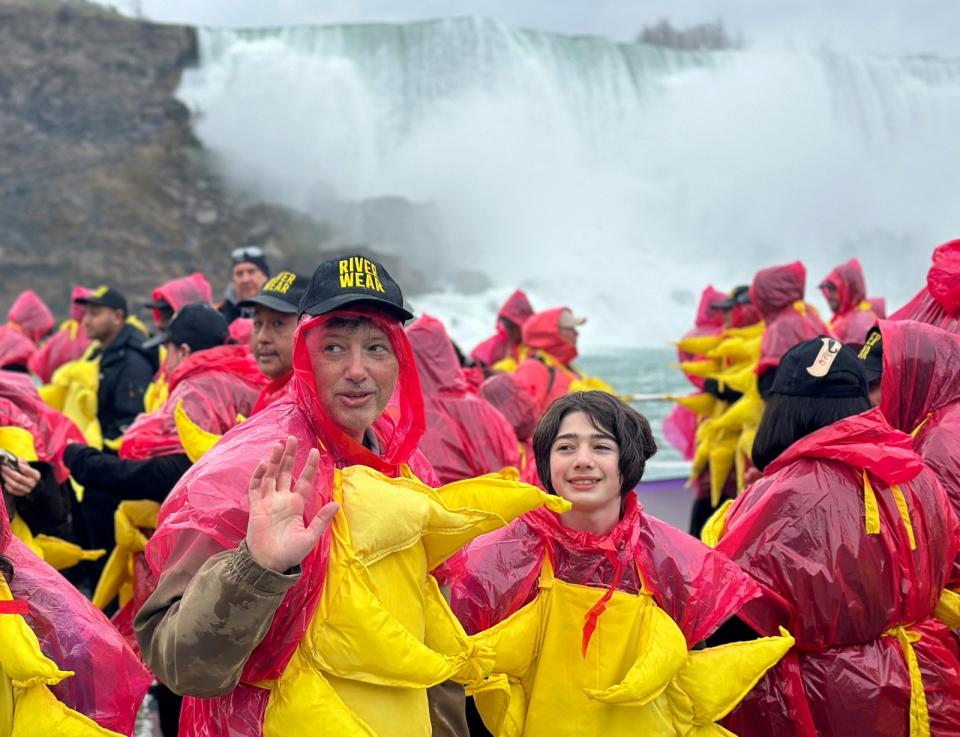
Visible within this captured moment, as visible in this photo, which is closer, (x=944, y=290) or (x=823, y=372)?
(x=823, y=372)

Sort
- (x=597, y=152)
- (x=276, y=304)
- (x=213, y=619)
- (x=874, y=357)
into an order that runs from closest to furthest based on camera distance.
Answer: (x=213, y=619)
(x=874, y=357)
(x=276, y=304)
(x=597, y=152)

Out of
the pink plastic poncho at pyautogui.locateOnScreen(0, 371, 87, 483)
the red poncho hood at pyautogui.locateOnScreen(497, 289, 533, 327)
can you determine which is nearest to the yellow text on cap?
the pink plastic poncho at pyautogui.locateOnScreen(0, 371, 87, 483)

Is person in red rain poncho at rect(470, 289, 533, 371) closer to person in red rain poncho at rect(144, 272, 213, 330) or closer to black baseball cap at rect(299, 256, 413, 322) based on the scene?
person in red rain poncho at rect(144, 272, 213, 330)

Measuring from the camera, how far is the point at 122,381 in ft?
20.7

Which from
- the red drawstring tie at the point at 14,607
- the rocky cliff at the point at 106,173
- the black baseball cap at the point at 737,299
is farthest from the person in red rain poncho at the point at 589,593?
the rocky cliff at the point at 106,173

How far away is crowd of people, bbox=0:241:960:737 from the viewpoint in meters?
1.92

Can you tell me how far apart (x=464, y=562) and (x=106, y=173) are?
3394 cm

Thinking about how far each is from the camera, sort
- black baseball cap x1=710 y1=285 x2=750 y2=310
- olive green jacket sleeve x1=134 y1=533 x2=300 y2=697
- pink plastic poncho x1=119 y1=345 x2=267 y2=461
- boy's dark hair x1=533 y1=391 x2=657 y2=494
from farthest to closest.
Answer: black baseball cap x1=710 y1=285 x2=750 y2=310
pink plastic poncho x1=119 y1=345 x2=267 y2=461
boy's dark hair x1=533 y1=391 x2=657 y2=494
olive green jacket sleeve x1=134 y1=533 x2=300 y2=697

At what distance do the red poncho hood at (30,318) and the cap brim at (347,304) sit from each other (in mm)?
9122

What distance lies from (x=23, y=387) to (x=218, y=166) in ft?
108

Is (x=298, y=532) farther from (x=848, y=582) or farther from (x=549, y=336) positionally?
(x=549, y=336)

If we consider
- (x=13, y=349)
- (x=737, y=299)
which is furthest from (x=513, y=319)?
(x=13, y=349)

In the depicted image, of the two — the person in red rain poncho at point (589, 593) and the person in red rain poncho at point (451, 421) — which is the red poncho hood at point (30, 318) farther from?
the person in red rain poncho at point (589, 593)

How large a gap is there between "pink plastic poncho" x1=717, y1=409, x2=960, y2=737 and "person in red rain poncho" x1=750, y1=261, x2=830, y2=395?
124 inches
